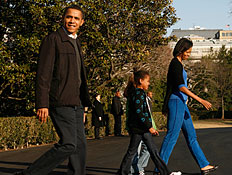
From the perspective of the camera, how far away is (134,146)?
5.42 m

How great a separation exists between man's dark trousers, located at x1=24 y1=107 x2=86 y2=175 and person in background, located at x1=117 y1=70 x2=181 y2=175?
54.0 inches

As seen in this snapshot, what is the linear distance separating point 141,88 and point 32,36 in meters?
9.27

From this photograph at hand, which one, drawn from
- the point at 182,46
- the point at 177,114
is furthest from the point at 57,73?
the point at 182,46

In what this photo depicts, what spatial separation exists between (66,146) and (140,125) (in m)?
1.74

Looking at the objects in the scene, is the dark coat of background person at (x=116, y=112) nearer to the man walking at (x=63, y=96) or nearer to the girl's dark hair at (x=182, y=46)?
the girl's dark hair at (x=182, y=46)

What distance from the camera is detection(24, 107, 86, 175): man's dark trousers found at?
12.4 ft

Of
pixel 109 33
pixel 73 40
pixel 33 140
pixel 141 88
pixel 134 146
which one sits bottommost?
pixel 33 140

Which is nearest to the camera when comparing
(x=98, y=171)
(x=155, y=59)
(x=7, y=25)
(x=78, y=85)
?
(x=78, y=85)

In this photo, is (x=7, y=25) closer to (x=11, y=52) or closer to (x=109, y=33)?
(x=11, y=52)

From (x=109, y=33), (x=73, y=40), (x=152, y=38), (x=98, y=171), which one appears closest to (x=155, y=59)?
(x=152, y=38)

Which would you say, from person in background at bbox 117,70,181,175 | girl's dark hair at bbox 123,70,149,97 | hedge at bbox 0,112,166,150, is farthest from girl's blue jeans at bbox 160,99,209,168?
hedge at bbox 0,112,166,150

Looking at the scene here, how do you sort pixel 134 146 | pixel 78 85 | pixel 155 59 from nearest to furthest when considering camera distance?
1. pixel 78 85
2. pixel 134 146
3. pixel 155 59

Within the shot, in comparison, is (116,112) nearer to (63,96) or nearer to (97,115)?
(97,115)

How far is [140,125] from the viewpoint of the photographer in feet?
17.5
